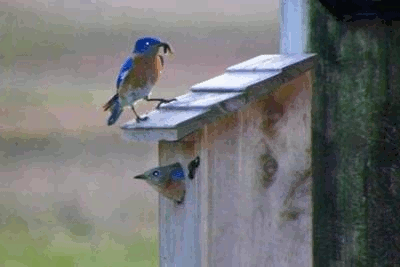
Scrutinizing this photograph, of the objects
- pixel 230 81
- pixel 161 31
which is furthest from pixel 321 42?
pixel 161 31

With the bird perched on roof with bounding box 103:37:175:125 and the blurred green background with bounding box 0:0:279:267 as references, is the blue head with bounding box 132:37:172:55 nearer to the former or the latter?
the bird perched on roof with bounding box 103:37:175:125

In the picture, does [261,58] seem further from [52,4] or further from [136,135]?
[52,4]

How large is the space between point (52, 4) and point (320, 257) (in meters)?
6.65

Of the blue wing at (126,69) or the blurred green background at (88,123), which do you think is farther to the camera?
the blurred green background at (88,123)

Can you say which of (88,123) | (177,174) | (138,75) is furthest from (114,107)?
(88,123)

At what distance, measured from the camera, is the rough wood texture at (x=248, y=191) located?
3.93m

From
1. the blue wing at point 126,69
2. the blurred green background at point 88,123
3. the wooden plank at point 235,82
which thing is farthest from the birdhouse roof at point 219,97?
the blurred green background at point 88,123

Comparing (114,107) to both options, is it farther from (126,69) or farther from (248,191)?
(248,191)

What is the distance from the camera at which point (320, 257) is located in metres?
4.36

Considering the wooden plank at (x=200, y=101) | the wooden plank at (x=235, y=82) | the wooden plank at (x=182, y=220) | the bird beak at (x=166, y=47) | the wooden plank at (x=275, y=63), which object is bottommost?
the wooden plank at (x=182, y=220)

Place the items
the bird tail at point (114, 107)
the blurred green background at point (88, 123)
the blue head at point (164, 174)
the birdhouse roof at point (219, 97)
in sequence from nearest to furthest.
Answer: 1. the birdhouse roof at point (219, 97)
2. the blue head at point (164, 174)
3. the bird tail at point (114, 107)
4. the blurred green background at point (88, 123)

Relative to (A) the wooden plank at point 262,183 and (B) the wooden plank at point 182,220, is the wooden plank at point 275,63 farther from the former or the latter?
(B) the wooden plank at point 182,220

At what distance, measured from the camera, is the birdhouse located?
3.91 m

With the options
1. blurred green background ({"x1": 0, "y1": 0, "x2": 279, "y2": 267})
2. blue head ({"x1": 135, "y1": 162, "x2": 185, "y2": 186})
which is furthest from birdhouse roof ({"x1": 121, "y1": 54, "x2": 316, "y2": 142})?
blurred green background ({"x1": 0, "y1": 0, "x2": 279, "y2": 267})
